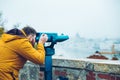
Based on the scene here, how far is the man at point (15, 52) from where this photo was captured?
11.5 feet

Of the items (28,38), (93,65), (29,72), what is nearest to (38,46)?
(28,38)

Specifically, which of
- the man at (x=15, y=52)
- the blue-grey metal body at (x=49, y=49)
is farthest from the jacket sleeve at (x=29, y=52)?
the blue-grey metal body at (x=49, y=49)

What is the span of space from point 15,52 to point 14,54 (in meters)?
0.02

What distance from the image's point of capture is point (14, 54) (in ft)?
11.7

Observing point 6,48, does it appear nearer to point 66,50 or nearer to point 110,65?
point 110,65

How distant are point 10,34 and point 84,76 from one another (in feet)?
3.03

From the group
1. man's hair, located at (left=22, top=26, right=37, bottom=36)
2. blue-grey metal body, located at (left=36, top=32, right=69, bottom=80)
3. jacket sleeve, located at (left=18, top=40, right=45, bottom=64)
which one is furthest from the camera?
blue-grey metal body, located at (left=36, top=32, right=69, bottom=80)

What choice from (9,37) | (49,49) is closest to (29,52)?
(9,37)

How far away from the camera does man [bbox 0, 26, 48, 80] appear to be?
351 centimetres

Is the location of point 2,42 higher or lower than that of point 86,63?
higher

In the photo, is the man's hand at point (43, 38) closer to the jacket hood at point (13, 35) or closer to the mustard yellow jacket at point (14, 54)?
the mustard yellow jacket at point (14, 54)

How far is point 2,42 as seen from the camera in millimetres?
3615

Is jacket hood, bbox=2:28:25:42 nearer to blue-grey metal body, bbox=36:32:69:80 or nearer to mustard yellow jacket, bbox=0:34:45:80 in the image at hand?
mustard yellow jacket, bbox=0:34:45:80

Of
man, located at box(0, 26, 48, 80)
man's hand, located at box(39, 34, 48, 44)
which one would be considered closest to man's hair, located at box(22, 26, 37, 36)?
man, located at box(0, 26, 48, 80)
